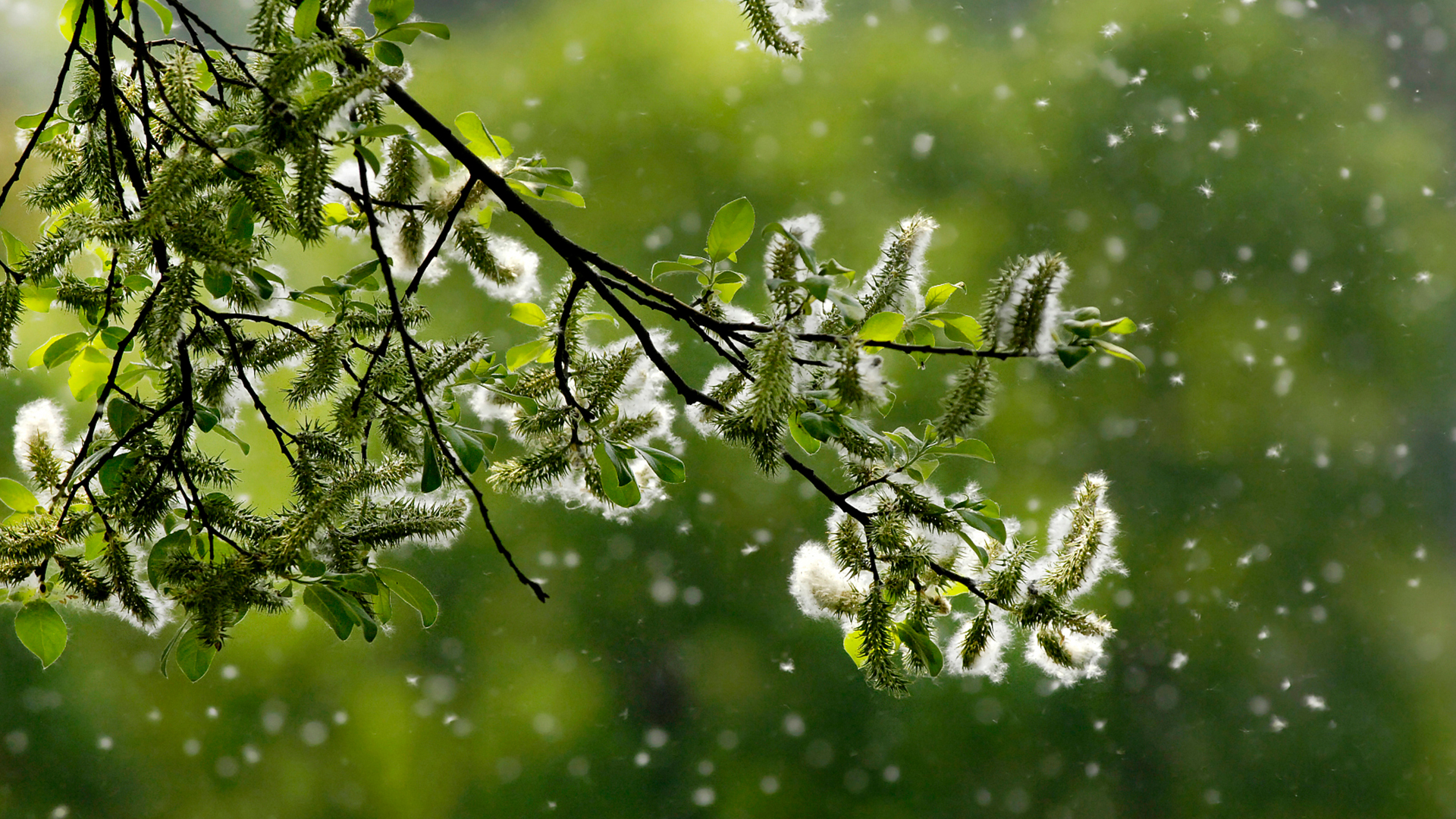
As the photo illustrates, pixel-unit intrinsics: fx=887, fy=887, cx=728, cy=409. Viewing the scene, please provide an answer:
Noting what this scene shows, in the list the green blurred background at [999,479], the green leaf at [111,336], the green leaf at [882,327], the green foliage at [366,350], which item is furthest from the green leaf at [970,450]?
the green blurred background at [999,479]

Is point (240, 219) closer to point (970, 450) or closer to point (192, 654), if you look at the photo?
point (192, 654)

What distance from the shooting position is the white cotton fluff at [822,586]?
1.77 ft

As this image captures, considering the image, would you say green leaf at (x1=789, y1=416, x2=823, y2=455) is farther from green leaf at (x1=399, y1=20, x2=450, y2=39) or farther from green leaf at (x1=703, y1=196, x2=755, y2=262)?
green leaf at (x1=399, y1=20, x2=450, y2=39)

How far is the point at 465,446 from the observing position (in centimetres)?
46

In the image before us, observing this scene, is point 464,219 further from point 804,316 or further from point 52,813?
point 52,813

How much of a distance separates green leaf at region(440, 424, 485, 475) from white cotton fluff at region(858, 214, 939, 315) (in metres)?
0.21

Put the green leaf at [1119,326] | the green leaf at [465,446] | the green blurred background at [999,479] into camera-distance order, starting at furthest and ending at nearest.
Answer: the green blurred background at [999,479] → the green leaf at [465,446] → the green leaf at [1119,326]

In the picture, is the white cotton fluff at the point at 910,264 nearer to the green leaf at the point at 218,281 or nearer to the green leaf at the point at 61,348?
the green leaf at the point at 218,281

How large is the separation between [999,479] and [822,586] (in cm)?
119

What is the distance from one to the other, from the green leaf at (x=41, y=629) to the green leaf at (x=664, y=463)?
30cm

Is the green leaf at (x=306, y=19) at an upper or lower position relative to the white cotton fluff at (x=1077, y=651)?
upper

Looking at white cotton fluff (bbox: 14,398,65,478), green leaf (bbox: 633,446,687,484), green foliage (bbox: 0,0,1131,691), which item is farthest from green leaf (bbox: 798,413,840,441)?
white cotton fluff (bbox: 14,398,65,478)

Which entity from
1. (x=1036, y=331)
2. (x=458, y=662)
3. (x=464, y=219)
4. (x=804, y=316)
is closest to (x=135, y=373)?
(x=464, y=219)

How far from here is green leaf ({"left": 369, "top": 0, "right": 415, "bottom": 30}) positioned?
1.47 feet
